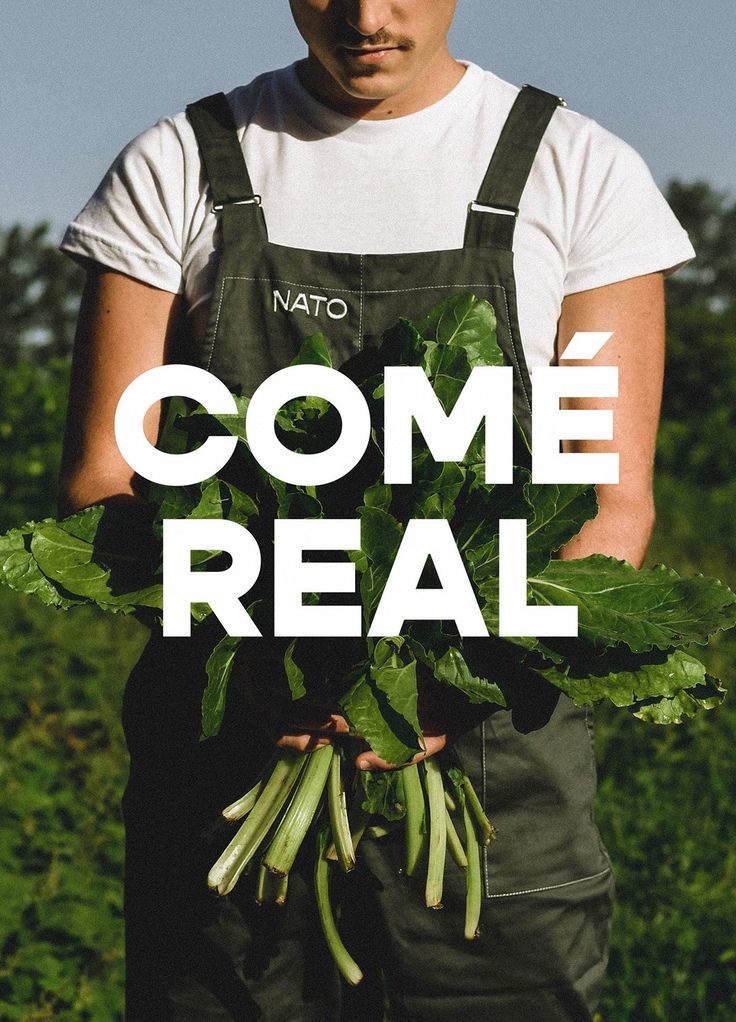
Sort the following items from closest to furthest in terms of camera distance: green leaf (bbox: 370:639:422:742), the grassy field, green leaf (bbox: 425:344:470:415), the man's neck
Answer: green leaf (bbox: 370:639:422:742), green leaf (bbox: 425:344:470:415), the man's neck, the grassy field

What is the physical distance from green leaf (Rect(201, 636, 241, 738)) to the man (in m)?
0.20

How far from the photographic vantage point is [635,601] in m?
2.13

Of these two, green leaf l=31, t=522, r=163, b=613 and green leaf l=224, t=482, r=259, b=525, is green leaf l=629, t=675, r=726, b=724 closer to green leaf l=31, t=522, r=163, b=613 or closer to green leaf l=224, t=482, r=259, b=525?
green leaf l=224, t=482, r=259, b=525

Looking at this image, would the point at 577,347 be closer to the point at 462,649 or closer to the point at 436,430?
the point at 436,430

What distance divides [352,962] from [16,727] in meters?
3.62

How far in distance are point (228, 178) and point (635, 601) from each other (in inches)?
42.7

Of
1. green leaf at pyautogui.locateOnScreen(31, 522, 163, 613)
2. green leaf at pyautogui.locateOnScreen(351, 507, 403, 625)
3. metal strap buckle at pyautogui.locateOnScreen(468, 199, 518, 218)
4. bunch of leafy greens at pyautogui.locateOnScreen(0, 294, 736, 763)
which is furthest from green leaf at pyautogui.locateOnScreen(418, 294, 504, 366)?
green leaf at pyautogui.locateOnScreen(31, 522, 163, 613)

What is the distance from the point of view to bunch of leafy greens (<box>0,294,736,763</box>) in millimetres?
2051

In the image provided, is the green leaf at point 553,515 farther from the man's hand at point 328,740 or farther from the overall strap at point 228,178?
the overall strap at point 228,178

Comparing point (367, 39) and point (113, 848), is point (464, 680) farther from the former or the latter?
point (113, 848)

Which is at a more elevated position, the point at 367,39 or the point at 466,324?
the point at 367,39

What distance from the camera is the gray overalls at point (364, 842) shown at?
91.0 inches

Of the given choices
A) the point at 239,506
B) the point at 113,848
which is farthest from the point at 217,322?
the point at 113,848

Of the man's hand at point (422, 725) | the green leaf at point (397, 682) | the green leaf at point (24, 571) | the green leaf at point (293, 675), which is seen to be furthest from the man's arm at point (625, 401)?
the green leaf at point (24, 571)
